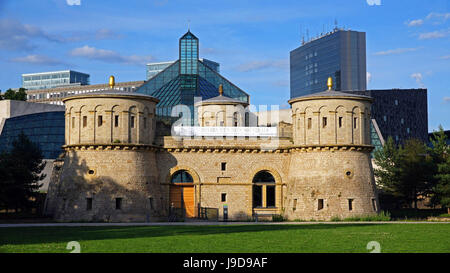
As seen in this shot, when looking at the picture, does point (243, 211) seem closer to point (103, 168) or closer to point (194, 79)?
point (103, 168)

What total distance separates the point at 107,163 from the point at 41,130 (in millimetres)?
38338

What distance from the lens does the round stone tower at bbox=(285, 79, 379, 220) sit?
152ft

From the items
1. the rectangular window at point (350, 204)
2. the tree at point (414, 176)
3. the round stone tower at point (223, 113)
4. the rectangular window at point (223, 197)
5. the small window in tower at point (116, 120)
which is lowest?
the rectangular window at point (350, 204)

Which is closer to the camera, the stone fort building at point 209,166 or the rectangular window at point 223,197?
the stone fort building at point 209,166

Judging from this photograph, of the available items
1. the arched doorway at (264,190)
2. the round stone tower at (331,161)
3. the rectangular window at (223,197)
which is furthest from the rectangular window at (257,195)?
the round stone tower at (331,161)

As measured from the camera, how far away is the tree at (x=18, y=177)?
157 feet

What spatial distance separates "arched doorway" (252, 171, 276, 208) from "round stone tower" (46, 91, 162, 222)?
815cm

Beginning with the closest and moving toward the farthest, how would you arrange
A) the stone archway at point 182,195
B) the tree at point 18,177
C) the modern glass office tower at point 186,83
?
the tree at point 18,177 < the stone archway at point 182,195 < the modern glass office tower at point 186,83

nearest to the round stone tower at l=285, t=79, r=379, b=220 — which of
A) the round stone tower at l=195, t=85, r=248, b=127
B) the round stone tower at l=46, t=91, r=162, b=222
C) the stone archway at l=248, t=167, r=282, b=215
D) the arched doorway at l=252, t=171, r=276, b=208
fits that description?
the stone archway at l=248, t=167, r=282, b=215

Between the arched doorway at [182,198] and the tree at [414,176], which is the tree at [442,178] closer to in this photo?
the tree at [414,176]

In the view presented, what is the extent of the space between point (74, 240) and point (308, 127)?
81.2ft

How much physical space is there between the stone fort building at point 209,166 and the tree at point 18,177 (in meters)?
2.09
